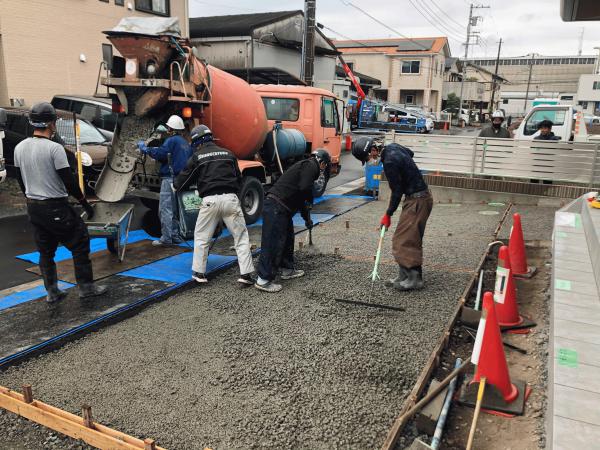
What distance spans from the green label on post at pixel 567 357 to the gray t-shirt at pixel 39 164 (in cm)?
452

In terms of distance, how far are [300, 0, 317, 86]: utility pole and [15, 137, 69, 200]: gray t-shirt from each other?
13.3 m

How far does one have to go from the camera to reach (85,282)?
4.99 metres

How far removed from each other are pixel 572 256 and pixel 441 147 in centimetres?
636

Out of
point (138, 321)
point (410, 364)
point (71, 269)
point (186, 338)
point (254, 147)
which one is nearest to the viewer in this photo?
point (410, 364)

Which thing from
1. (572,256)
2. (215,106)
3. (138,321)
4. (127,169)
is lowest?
(138,321)

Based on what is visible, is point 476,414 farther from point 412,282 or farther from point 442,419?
point 412,282

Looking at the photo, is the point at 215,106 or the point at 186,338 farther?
the point at 215,106

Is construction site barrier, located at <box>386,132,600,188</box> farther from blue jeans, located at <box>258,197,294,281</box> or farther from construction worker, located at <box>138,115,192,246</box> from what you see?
blue jeans, located at <box>258,197,294,281</box>

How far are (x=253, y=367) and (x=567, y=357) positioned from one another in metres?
2.26

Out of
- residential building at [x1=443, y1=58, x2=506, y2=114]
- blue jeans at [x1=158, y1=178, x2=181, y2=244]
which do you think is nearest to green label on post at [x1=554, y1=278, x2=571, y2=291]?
blue jeans at [x1=158, y1=178, x2=181, y2=244]

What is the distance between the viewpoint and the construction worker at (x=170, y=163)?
6590 mm

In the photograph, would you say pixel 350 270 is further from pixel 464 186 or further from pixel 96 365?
pixel 464 186

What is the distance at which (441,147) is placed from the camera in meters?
11.4

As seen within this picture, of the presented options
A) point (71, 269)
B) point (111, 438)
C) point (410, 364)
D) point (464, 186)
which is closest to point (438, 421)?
point (410, 364)
